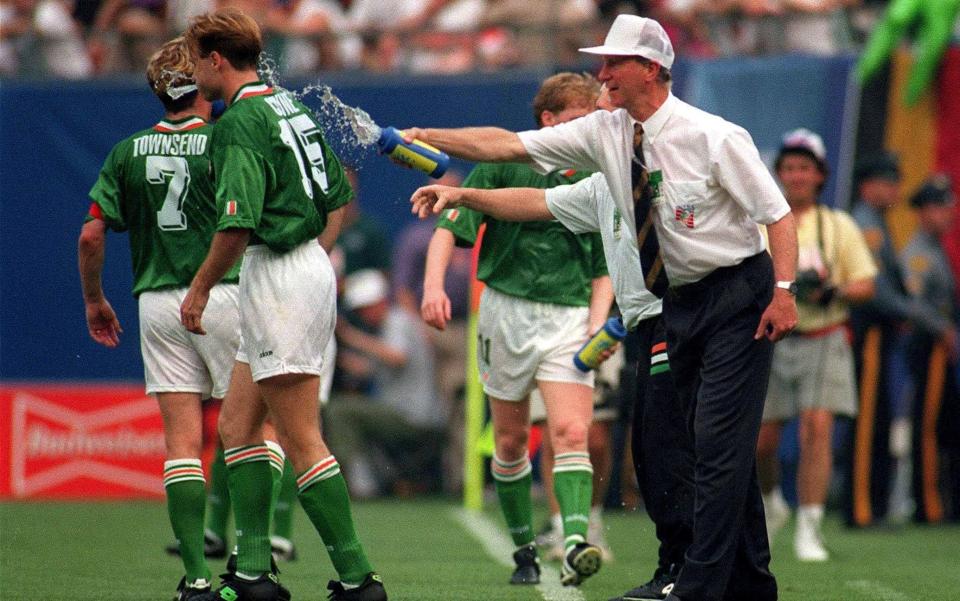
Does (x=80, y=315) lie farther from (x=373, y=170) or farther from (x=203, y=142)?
(x=203, y=142)

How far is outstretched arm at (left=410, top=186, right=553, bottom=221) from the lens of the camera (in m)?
6.61

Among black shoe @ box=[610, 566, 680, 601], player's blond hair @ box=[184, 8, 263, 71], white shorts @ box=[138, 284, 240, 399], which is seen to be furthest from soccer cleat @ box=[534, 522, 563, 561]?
player's blond hair @ box=[184, 8, 263, 71]

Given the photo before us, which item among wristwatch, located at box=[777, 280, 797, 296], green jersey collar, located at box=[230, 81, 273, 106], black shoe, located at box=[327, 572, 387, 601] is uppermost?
green jersey collar, located at box=[230, 81, 273, 106]

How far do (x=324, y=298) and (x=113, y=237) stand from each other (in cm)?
877

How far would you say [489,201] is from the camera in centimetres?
704

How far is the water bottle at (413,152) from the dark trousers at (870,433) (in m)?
6.94

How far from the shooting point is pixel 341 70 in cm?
1554

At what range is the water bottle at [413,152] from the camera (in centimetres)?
654

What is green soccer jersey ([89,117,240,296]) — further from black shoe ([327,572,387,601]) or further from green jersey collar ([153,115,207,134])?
black shoe ([327,572,387,601])

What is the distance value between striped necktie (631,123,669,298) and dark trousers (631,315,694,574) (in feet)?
2.08

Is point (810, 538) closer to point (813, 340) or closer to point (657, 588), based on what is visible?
point (813, 340)

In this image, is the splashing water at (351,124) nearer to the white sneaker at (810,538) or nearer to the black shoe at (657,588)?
the black shoe at (657,588)

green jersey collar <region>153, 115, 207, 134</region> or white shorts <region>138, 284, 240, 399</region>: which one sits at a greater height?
green jersey collar <region>153, 115, 207, 134</region>

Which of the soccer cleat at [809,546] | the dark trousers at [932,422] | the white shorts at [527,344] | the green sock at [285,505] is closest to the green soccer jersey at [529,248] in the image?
the white shorts at [527,344]
